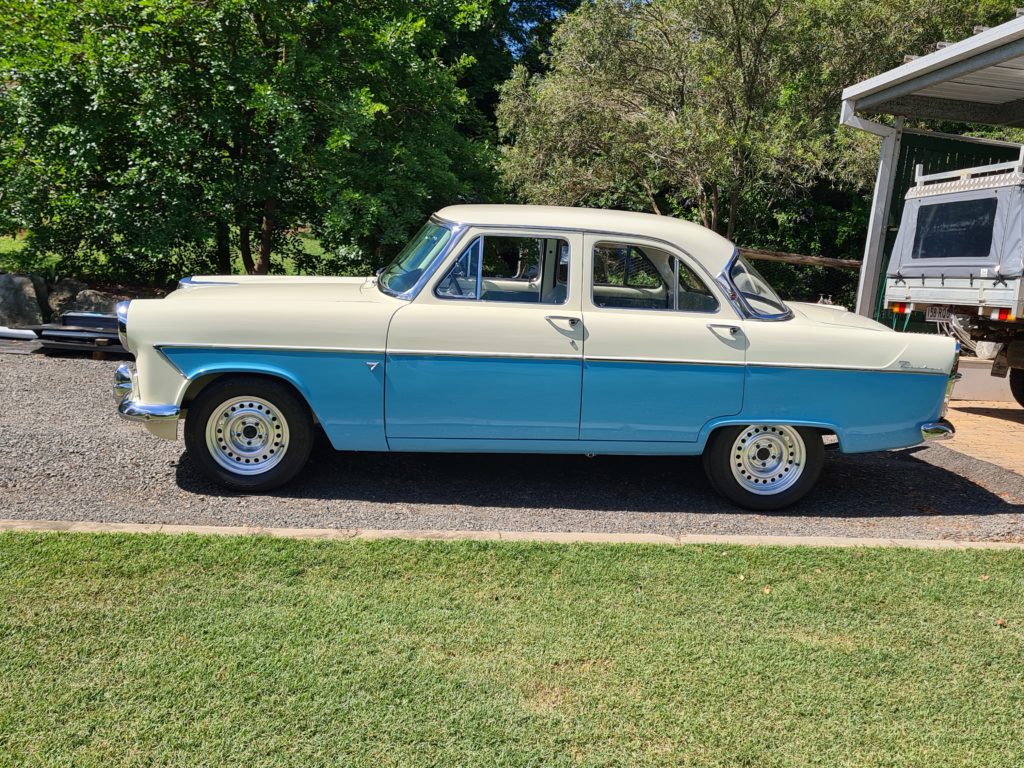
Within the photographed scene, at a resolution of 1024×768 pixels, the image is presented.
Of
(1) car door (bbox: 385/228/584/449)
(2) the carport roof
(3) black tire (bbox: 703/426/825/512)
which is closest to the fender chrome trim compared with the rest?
(1) car door (bbox: 385/228/584/449)

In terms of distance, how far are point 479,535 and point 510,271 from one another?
1.87 metres

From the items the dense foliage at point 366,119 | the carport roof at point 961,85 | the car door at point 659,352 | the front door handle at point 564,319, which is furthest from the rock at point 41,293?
the carport roof at point 961,85

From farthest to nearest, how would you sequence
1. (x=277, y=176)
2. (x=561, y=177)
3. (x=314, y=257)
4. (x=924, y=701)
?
1. (x=561, y=177)
2. (x=314, y=257)
3. (x=277, y=176)
4. (x=924, y=701)

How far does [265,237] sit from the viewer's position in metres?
12.0

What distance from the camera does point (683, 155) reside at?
1340cm

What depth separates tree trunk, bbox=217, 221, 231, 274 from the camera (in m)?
11.8

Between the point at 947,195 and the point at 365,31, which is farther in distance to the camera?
the point at 365,31

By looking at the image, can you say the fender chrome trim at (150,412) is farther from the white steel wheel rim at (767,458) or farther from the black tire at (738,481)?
the white steel wheel rim at (767,458)

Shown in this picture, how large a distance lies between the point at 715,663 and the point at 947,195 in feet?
23.5

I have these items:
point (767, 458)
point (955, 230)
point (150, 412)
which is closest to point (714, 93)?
point (955, 230)

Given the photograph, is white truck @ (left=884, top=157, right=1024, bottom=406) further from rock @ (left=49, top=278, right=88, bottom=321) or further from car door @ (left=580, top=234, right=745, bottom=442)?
rock @ (left=49, top=278, right=88, bottom=321)

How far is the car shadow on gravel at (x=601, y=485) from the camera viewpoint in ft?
18.9

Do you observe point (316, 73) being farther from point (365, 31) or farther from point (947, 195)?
point (947, 195)

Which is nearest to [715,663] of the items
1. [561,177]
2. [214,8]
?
[214,8]
